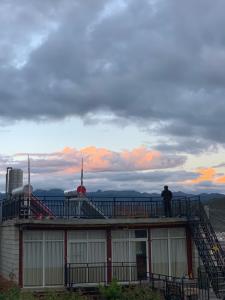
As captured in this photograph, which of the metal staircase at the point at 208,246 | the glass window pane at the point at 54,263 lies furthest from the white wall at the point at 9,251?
the metal staircase at the point at 208,246

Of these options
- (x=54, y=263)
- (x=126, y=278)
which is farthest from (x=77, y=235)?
(x=126, y=278)

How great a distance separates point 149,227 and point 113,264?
9.17 ft

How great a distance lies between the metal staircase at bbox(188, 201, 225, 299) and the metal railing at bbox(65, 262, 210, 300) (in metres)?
0.54

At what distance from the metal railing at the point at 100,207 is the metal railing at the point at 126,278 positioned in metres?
2.70

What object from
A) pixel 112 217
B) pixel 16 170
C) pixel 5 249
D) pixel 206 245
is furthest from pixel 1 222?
pixel 206 245

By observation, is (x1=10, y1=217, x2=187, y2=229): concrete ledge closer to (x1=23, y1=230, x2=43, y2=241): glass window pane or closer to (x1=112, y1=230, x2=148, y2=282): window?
(x1=23, y1=230, x2=43, y2=241): glass window pane

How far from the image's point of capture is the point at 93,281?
27344 mm

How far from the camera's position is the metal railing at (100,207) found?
2873 centimetres

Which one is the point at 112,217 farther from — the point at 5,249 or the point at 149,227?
the point at 5,249

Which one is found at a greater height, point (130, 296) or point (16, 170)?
point (16, 170)

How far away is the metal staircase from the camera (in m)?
26.2

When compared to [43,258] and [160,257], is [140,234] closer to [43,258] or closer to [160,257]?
[160,257]

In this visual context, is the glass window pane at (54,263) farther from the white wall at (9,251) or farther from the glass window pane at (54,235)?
the white wall at (9,251)

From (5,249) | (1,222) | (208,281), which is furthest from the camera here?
(1,222)
